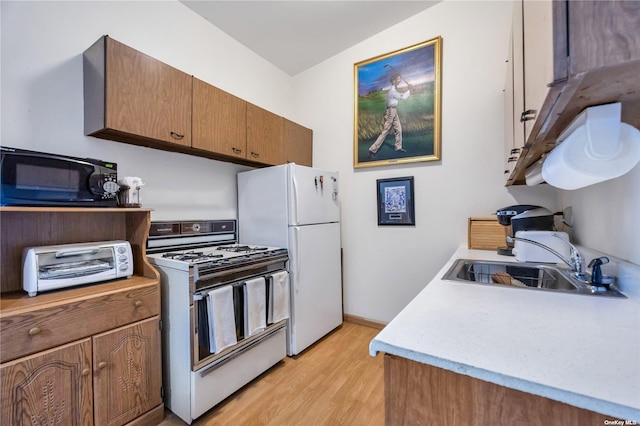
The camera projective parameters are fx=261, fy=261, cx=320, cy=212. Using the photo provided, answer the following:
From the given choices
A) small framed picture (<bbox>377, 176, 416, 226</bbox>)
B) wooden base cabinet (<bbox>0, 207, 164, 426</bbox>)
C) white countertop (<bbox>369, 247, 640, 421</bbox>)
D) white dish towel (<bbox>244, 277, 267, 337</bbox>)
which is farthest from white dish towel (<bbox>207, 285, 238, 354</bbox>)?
small framed picture (<bbox>377, 176, 416, 226</bbox>)

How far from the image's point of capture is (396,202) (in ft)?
8.36

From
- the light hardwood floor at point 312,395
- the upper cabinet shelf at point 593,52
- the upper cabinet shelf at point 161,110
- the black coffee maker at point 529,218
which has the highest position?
the upper cabinet shelf at point 161,110

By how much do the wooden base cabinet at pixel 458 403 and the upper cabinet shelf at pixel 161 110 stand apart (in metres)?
1.80

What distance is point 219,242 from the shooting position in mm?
2357

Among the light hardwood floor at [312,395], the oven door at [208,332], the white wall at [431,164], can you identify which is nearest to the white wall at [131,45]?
the oven door at [208,332]

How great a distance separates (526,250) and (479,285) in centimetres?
69

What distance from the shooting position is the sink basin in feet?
4.07

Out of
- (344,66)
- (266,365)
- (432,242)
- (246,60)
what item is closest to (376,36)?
(344,66)

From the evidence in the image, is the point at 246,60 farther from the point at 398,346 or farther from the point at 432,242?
the point at 398,346

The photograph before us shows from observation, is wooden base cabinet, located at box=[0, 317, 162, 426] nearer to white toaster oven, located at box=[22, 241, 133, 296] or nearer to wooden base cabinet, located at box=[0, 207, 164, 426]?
wooden base cabinet, located at box=[0, 207, 164, 426]

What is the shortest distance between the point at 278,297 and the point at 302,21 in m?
2.42

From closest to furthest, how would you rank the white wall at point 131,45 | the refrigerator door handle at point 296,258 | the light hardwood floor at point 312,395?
the white wall at point 131,45 → the light hardwood floor at point 312,395 → the refrigerator door handle at point 296,258

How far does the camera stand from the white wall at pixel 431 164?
2125 millimetres

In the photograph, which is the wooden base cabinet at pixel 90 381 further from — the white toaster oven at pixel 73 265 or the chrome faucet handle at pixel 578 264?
the chrome faucet handle at pixel 578 264
